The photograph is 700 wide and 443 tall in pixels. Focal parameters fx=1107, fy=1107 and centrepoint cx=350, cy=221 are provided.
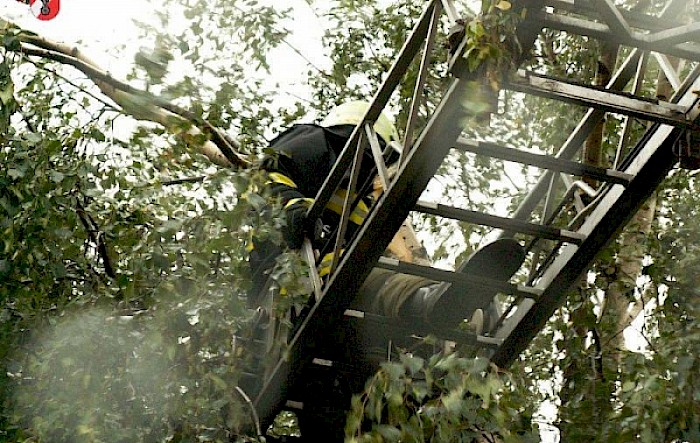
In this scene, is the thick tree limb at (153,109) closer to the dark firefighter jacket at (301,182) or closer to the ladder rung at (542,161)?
the dark firefighter jacket at (301,182)

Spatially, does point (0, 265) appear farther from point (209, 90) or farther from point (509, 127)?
point (509, 127)

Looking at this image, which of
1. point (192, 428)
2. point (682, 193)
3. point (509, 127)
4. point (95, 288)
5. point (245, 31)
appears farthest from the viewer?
point (509, 127)

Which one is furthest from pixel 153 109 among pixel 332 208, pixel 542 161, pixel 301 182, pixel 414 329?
pixel 542 161

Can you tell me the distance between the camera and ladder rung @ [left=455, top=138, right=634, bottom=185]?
406 cm

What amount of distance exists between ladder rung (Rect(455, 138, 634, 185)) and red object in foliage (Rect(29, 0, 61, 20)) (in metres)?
2.72

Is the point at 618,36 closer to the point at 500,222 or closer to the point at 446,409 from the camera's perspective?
the point at 500,222

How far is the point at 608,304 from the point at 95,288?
3.13m

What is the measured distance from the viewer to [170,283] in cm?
471

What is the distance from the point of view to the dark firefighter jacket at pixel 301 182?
5168 mm

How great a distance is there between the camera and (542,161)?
423cm

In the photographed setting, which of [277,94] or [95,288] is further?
[277,94]

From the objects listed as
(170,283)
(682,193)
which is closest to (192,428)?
(170,283)

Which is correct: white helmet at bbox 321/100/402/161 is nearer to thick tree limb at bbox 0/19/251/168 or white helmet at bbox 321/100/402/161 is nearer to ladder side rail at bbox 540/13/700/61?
thick tree limb at bbox 0/19/251/168

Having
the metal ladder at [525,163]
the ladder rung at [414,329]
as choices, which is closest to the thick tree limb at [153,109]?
the metal ladder at [525,163]
